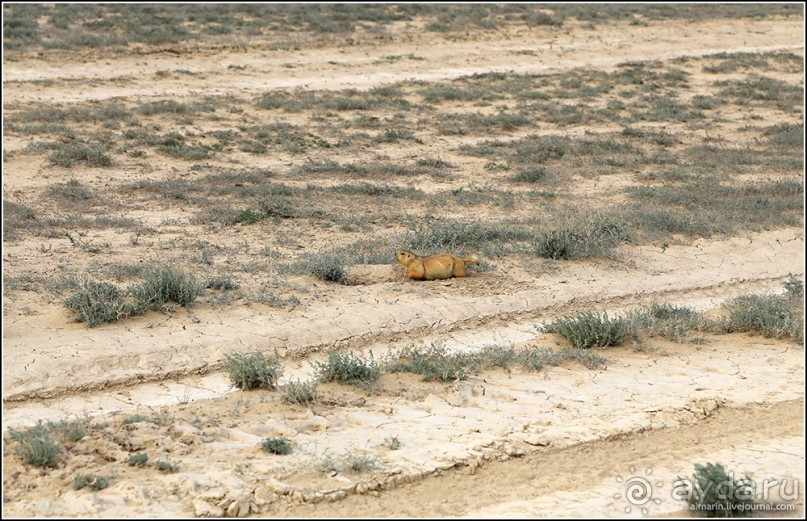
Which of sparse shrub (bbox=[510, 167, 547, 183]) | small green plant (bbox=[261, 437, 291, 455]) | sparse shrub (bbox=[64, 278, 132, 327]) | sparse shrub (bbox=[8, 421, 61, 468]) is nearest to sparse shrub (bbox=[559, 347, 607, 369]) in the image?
small green plant (bbox=[261, 437, 291, 455])

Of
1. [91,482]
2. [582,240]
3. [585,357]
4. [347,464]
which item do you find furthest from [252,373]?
[582,240]

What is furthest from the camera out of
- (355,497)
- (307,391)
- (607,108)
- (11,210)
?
(607,108)

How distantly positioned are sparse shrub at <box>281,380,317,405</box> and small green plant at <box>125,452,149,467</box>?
125 cm

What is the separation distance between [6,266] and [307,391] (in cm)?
464

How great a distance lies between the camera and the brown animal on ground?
32.6ft

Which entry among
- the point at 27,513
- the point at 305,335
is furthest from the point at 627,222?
the point at 27,513

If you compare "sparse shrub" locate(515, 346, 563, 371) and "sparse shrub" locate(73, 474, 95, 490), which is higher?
"sparse shrub" locate(73, 474, 95, 490)

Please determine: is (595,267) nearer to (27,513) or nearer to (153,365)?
(153,365)

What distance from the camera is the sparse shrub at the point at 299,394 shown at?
22.9 feet

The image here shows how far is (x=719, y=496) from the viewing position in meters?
5.59

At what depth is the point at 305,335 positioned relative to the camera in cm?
862

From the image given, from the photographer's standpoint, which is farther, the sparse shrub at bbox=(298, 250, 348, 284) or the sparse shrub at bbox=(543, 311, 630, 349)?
the sparse shrub at bbox=(298, 250, 348, 284)

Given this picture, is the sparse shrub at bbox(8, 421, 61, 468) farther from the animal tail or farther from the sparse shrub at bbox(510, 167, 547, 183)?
the sparse shrub at bbox(510, 167, 547, 183)

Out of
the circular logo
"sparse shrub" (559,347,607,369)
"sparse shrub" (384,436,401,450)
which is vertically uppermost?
"sparse shrub" (384,436,401,450)
